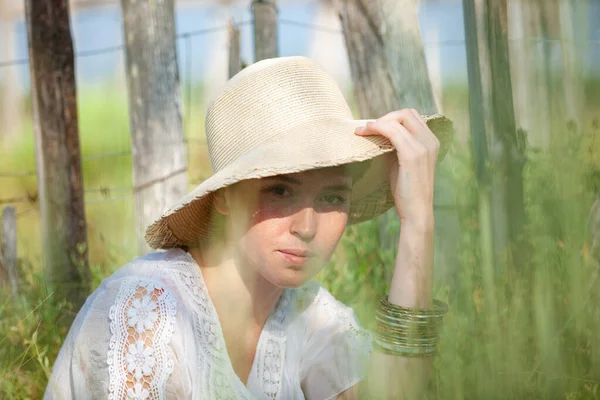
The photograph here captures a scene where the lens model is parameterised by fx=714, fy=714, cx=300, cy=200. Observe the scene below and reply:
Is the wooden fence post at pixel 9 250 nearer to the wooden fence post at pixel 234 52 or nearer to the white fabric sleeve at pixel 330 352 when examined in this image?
the wooden fence post at pixel 234 52

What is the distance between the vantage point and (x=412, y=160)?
1.78 meters

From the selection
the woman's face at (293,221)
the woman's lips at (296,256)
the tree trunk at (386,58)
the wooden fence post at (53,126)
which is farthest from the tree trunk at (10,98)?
the woman's lips at (296,256)

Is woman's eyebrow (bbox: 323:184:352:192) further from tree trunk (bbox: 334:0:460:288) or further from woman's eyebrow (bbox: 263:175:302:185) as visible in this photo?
tree trunk (bbox: 334:0:460:288)

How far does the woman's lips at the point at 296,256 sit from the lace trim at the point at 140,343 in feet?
1.10

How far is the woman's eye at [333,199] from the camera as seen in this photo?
5.96ft

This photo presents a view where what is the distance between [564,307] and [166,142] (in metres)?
2.81

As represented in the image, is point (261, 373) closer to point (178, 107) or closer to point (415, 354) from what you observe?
point (415, 354)

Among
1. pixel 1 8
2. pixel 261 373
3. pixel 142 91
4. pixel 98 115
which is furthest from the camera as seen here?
pixel 1 8

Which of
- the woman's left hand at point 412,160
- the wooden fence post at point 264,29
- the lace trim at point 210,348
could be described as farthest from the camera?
the wooden fence post at point 264,29

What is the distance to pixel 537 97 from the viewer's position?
1.53 m

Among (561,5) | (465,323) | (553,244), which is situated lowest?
(465,323)

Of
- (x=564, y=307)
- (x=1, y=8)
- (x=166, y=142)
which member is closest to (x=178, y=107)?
(x=166, y=142)

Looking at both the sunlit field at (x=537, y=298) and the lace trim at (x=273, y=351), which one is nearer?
the sunlit field at (x=537, y=298)

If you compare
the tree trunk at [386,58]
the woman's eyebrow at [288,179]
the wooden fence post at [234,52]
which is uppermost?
the wooden fence post at [234,52]
